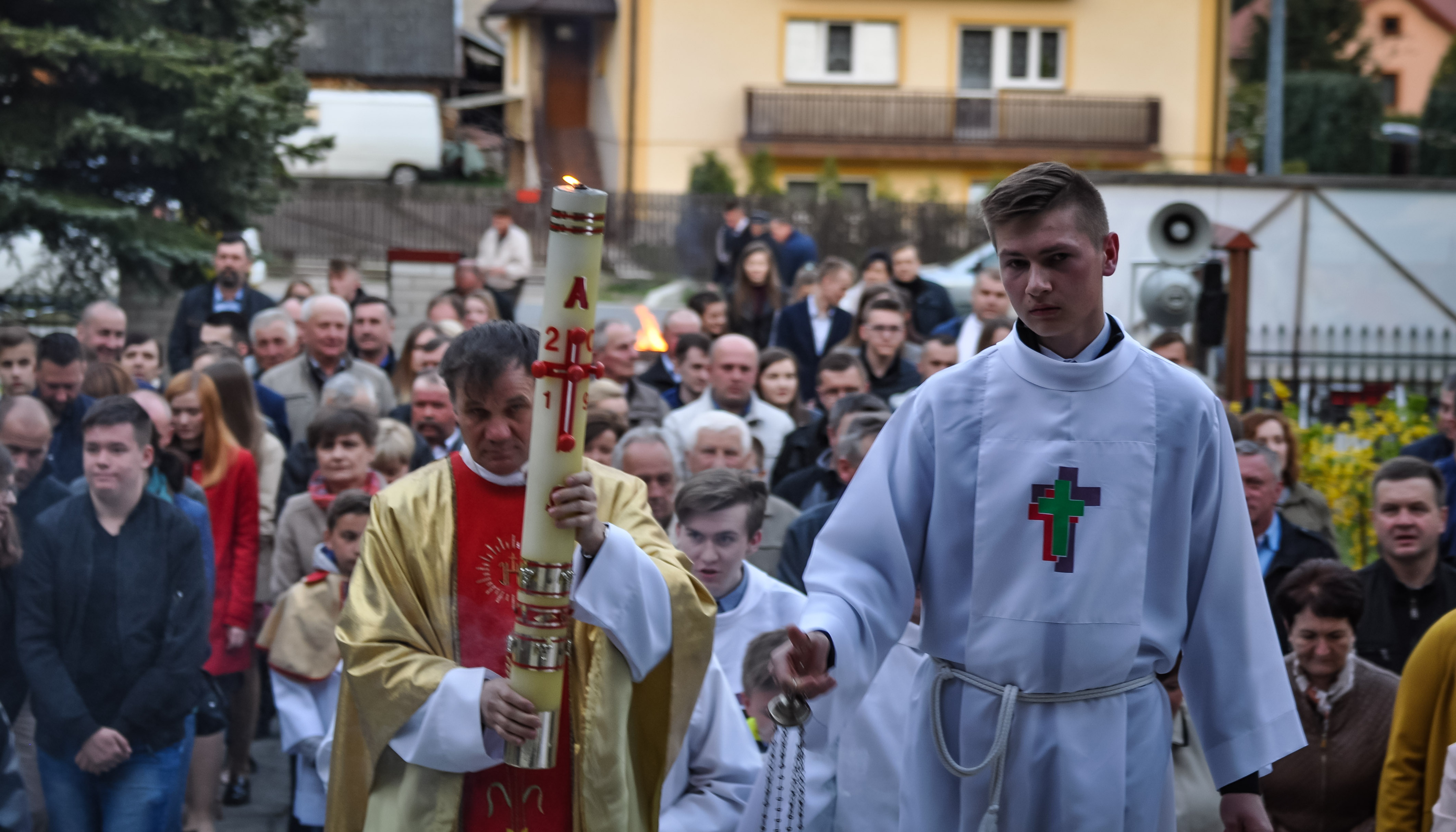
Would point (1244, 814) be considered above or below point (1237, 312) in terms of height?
below

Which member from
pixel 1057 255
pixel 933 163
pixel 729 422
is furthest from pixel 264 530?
pixel 933 163

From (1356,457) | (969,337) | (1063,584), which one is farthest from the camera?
(969,337)

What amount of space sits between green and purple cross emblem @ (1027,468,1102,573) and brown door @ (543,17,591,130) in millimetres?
31266

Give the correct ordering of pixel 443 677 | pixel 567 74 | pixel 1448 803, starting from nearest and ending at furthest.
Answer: pixel 443 677 → pixel 1448 803 → pixel 567 74

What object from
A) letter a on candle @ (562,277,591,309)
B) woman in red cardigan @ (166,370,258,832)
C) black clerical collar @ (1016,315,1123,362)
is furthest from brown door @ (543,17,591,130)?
letter a on candle @ (562,277,591,309)

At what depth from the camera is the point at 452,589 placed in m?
3.49

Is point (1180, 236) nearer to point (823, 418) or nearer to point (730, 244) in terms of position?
point (823, 418)

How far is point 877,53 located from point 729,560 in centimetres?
2756

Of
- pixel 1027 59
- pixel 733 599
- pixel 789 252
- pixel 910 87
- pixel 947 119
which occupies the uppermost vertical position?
pixel 1027 59

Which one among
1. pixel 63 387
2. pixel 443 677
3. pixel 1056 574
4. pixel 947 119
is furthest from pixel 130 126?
pixel 947 119

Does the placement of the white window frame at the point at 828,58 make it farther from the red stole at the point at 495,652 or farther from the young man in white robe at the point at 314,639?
the red stole at the point at 495,652

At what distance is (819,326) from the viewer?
10.1m

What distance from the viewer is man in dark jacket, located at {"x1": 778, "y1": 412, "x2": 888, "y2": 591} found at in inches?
222

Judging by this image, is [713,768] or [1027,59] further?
[1027,59]
